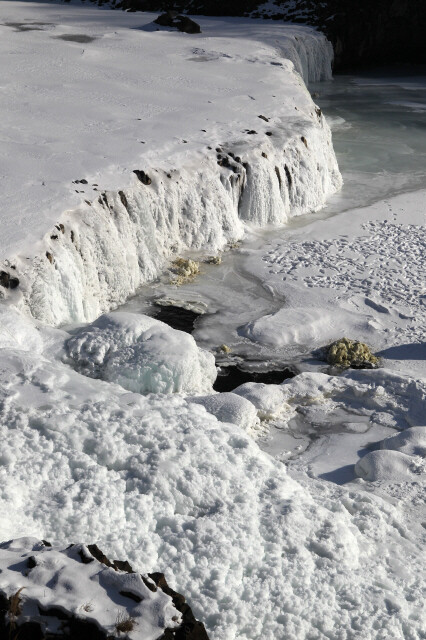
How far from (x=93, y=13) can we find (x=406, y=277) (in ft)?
34.4

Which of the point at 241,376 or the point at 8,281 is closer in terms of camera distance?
the point at 8,281

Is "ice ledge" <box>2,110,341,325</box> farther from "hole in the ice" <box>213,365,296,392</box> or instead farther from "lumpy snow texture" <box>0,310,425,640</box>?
"lumpy snow texture" <box>0,310,425,640</box>

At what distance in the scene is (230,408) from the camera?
17.7 ft

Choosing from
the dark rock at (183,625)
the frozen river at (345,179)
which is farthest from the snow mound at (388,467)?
the dark rock at (183,625)

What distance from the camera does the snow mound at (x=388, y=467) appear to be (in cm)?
502

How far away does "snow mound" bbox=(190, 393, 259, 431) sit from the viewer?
211 inches

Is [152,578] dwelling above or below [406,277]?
above

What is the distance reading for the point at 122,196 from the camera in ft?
24.8

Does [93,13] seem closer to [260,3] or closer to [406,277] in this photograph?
[260,3]

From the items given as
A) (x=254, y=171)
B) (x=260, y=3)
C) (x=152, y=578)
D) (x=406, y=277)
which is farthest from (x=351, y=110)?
(x=152, y=578)

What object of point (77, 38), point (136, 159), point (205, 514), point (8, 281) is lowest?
point (205, 514)

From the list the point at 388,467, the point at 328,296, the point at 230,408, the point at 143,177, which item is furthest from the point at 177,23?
the point at 388,467

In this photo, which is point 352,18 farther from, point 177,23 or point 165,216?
point 165,216

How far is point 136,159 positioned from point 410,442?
4147mm
